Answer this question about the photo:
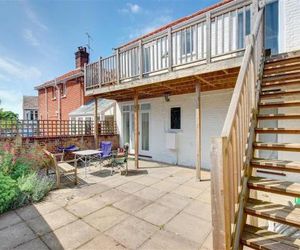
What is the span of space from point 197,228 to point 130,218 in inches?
47.8

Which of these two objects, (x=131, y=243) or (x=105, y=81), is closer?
(x=131, y=243)

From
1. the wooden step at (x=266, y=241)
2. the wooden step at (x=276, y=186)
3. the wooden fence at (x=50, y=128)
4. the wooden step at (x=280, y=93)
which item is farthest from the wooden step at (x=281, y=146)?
the wooden fence at (x=50, y=128)

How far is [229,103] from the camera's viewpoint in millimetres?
6504

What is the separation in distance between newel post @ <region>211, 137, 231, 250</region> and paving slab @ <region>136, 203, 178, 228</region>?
1.81 metres

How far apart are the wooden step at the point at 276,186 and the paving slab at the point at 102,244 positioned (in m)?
2.00

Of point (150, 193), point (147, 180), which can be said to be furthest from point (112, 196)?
point (147, 180)

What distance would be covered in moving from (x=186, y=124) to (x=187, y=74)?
279 cm

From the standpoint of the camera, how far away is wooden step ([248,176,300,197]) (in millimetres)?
1954

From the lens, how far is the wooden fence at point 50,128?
22.7ft

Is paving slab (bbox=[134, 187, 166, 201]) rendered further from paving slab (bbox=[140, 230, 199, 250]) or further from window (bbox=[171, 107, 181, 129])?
window (bbox=[171, 107, 181, 129])

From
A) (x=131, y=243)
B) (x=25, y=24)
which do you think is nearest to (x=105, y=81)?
(x=25, y=24)

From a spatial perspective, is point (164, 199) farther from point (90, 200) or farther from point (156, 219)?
point (90, 200)

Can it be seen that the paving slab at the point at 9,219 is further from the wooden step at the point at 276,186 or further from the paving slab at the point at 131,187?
the wooden step at the point at 276,186

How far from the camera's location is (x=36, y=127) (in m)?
7.61
